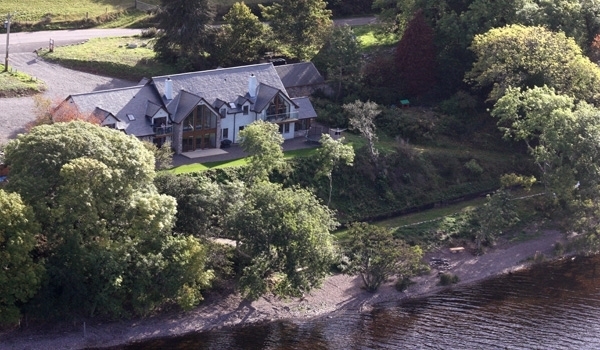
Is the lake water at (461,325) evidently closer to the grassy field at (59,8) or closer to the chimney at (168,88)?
the chimney at (168,88)

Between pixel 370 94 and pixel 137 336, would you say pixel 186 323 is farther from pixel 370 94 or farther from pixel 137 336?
pixel 370 94

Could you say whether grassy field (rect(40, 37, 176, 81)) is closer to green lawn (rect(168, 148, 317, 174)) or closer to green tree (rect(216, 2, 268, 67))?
green tree (rect(216, 2, 268, 67))

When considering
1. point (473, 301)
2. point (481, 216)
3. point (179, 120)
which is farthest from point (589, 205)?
point (179, 120)

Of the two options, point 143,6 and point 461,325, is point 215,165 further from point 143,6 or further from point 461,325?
point 143,6

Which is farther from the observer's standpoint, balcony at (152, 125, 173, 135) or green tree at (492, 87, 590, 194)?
balcony at (152, 125, 173, 135)

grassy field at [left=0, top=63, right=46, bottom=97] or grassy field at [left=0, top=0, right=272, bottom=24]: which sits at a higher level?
grassy field at [left=0, top=0, right=272, bottom=24]

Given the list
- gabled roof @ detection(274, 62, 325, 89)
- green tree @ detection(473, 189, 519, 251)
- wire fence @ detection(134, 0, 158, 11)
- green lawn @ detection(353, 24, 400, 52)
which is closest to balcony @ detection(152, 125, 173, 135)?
gabled roof @ detection(274, 62, 325, 89)

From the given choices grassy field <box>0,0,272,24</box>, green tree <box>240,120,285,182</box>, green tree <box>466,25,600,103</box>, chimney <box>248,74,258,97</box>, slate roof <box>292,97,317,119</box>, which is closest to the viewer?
green tree <box>240,120,285,182</box>
